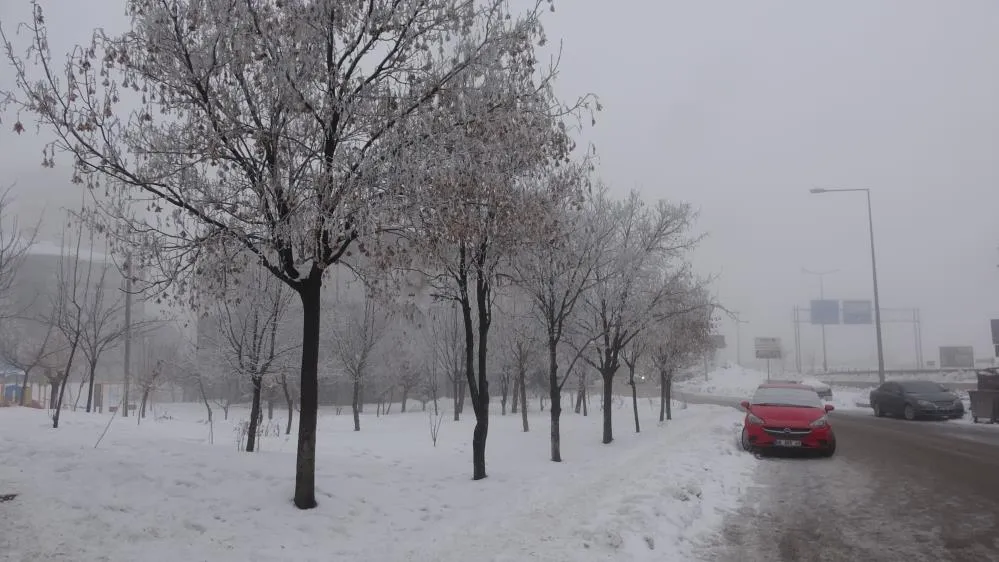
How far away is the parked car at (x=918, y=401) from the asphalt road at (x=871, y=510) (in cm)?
1123

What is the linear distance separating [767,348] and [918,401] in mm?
47327

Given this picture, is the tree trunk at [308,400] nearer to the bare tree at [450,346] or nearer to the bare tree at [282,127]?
the bare tree at [282,127]

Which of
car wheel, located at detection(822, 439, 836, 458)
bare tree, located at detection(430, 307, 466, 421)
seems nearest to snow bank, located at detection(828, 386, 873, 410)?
bare tree, located at detection(430, 307, 466, 421)

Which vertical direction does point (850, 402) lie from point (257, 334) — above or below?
below

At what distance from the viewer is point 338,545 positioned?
697cm

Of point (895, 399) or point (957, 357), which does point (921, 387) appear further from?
point (957, 357)

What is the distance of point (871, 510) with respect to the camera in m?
8.31

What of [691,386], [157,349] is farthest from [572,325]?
[691,386]

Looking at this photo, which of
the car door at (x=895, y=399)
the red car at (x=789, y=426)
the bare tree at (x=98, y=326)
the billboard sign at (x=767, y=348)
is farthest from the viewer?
the billboard sign at (x=767, y=348)

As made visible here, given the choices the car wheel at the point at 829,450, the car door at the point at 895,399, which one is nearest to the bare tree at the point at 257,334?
the car wheel at the point at 829,450

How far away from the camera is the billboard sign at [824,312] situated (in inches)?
2682

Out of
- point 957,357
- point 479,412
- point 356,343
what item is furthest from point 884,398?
point 957,357

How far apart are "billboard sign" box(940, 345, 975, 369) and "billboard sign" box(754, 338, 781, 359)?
22.4 metres

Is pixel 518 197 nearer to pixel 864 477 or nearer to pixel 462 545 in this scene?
pixel 462 545
